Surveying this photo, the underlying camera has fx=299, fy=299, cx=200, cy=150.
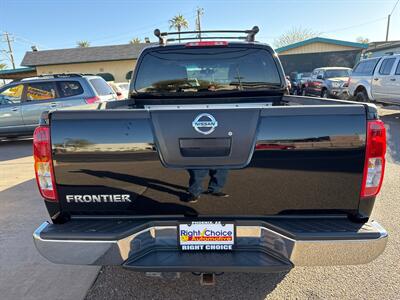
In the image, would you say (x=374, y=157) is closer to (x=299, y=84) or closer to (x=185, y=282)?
(x=185, y=282)

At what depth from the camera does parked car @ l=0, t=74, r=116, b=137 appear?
28.8 ft

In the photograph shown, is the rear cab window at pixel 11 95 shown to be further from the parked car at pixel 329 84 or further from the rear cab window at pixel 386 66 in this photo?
the parked car at pixel 329 84

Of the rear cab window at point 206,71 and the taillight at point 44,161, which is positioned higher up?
the rear cab window at point 206,71

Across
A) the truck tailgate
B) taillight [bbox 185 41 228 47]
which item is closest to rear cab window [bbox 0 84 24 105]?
taillight [bbox 185 41 228 47]

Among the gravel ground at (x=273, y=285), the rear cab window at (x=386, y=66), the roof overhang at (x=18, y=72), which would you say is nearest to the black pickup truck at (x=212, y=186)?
the gravel ground at (x=273, y=285)

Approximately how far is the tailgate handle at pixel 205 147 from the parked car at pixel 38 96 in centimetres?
754

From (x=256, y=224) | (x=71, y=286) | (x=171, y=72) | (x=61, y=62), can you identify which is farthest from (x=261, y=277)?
(x=61, y=62)

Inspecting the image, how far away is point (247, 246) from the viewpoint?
2055 millimetres

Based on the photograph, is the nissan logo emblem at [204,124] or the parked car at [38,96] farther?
the parked car at [38,96]

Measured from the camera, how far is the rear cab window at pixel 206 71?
3590 millimetres

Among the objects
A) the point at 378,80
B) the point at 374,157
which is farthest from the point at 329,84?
the point at 374,157

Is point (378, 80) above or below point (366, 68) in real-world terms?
below

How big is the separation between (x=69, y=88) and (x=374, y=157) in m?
8.74

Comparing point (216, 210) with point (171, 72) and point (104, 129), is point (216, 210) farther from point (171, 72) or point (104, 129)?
point (171, 72)
